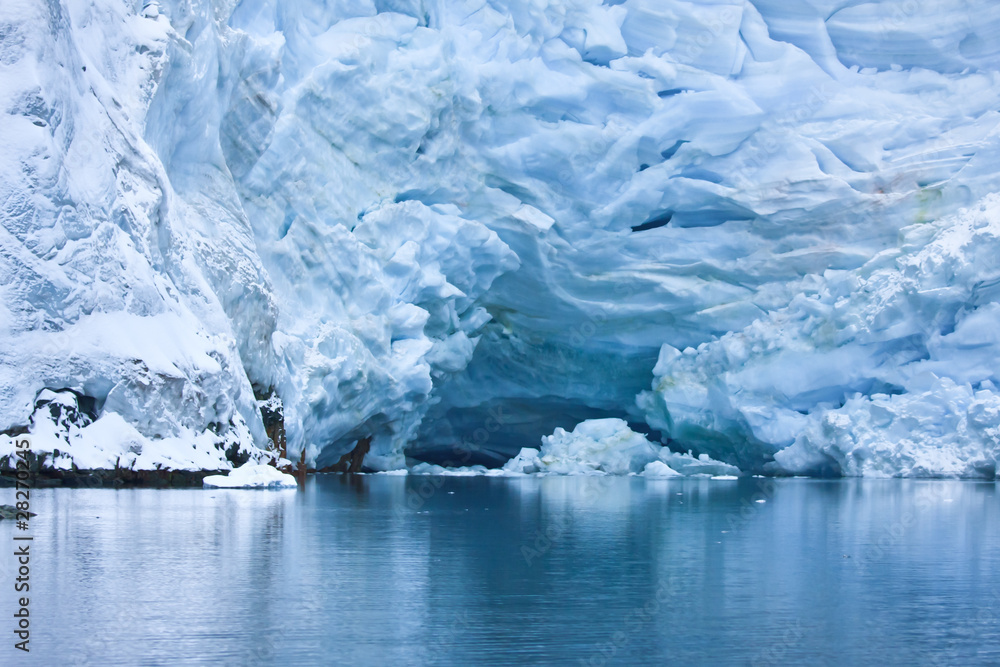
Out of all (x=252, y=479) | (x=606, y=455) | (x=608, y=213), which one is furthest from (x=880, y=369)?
(x=252, y=479)

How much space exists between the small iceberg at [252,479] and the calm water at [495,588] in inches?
128

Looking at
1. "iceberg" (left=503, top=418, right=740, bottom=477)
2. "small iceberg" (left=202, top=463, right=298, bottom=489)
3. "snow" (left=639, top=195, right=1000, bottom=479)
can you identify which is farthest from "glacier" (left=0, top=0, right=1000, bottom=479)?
"small iceberg" (left=202, top=463, right=298, bottom=489)

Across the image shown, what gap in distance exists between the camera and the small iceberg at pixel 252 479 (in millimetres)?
13492

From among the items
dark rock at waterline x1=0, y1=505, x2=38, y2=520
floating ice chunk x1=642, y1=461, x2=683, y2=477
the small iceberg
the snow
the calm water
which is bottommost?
floating ice chunk x1=642, y1=461, x2=683, y2=477

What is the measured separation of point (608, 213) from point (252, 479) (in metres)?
10.8

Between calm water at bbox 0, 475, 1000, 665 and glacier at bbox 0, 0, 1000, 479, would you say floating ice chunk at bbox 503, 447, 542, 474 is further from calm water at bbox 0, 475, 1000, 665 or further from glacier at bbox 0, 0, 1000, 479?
calm water at bbox 0, 475, 1000, 665

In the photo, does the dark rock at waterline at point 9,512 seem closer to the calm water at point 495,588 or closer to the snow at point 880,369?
the calm water at point 495,588

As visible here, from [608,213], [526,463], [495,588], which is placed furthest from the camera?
[526,463]

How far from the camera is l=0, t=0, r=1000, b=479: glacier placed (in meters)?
16.9

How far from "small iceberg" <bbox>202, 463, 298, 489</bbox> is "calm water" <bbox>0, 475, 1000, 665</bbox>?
325 cm

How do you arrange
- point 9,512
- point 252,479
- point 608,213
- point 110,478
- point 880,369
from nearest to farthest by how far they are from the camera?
point 9,512 < point 110,478 < point 252,479 < point 880,369 < point 608,213

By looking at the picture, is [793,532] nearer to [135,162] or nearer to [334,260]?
[135,162]

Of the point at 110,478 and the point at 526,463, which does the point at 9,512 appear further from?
the point at 526,463

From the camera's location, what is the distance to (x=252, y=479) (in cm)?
1384
